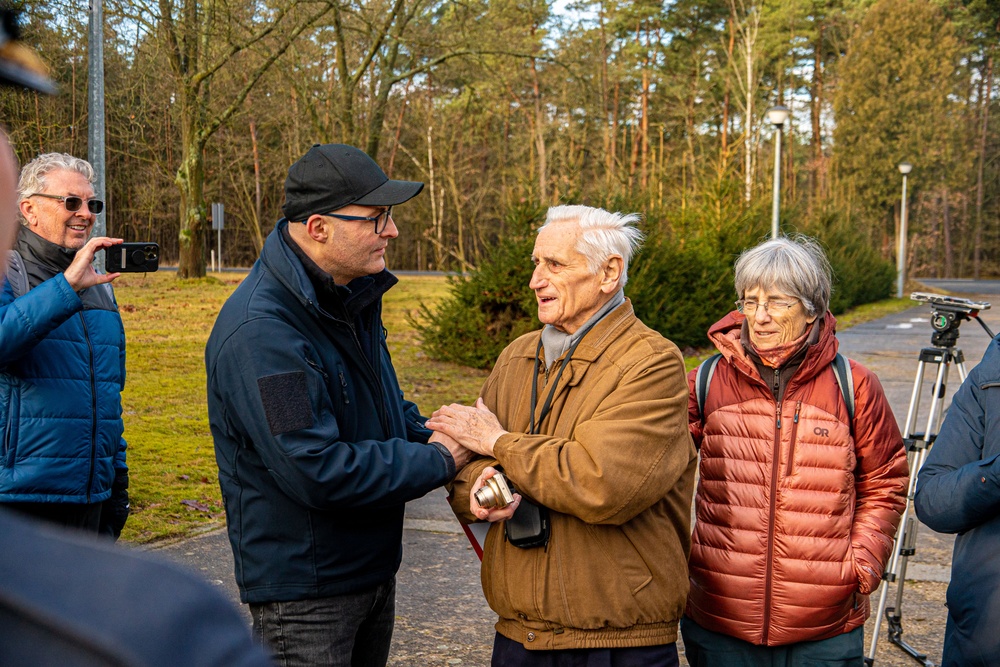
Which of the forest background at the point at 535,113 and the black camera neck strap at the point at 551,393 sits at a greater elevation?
the forest background at the point at 535,113

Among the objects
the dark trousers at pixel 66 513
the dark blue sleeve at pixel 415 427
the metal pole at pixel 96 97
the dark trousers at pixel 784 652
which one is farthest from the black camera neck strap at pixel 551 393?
the metal pole at pixel 96 97

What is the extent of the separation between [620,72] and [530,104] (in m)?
3.96

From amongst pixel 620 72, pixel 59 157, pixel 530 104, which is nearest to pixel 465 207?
pixel 530 104

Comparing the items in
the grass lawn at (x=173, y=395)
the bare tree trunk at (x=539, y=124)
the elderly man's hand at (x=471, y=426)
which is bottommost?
the grass lawn at (x=173, y=395)

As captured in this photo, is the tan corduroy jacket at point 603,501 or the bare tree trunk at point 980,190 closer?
the tan corduroy jacket at point 603,501

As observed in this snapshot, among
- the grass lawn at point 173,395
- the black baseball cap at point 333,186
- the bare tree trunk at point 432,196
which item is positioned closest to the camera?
the black baseball cap at point 333,186

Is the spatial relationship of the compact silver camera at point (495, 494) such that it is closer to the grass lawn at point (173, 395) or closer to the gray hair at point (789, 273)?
the gray hair at point (789, 273)

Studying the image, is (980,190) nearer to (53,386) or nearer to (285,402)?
(53,386)

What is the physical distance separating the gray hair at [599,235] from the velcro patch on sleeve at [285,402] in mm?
964

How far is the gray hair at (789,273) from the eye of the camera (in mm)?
3211

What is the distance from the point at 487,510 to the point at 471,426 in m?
0.29

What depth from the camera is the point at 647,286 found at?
14.1 m

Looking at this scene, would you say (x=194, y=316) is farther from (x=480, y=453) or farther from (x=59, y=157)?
(x=480, y=453)

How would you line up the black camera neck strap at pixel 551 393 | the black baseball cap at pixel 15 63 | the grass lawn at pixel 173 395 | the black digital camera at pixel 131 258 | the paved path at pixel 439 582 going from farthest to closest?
the grass lawn at pixel 173 395 → the paved path at pixel 439 582 → the black digital camera at pixel 131 258 → the black camera neck strap at pixel 551 393 → the black baseball cap at pixel 15 63
